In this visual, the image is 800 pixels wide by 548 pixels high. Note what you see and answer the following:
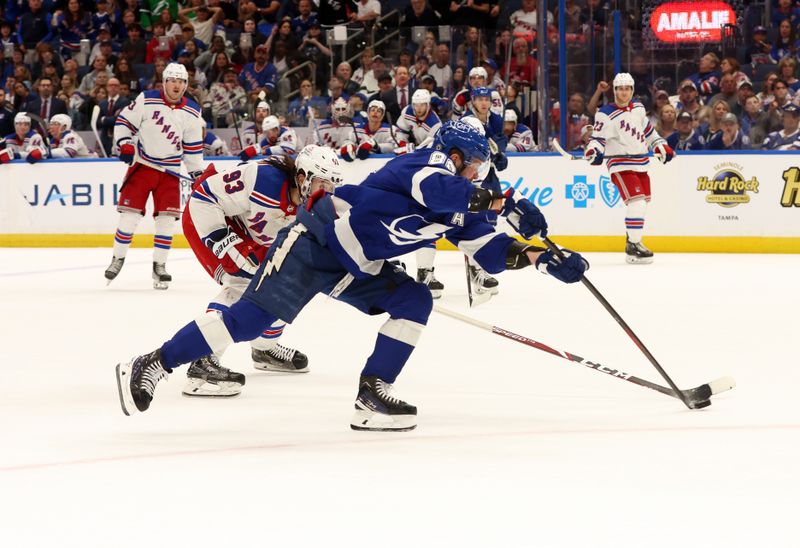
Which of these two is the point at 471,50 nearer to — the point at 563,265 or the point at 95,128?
the point at 95,128

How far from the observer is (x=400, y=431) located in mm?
3764

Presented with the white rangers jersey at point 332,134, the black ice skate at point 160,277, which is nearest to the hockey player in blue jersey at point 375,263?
the black ice skate at point 160,277

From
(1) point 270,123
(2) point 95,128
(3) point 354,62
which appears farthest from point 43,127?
(3) point 354,62

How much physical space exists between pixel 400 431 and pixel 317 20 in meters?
10.1

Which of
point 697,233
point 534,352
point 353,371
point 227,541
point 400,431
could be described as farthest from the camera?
point 697,233

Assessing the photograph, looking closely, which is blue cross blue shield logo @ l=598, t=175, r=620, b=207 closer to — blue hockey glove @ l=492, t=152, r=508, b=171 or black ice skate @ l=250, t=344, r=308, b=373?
blue hockey glove @ l=492, t=152, r=508, b=171

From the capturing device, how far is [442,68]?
37.4ft

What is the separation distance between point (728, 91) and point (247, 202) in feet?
22.2

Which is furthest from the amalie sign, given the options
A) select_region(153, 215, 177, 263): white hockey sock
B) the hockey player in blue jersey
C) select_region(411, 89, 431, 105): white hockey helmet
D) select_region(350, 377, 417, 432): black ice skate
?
select_region(350, 377, 417, 432): black ice skate

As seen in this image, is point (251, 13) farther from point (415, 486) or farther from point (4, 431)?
point (415, 486)

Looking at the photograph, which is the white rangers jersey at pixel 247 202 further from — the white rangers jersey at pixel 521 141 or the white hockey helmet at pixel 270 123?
the white hockey helmet at pixel 270 123

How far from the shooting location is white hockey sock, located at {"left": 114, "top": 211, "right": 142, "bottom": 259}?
8.36 meters

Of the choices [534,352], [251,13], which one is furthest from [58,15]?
[534,352]

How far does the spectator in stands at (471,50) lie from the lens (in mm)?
11445
